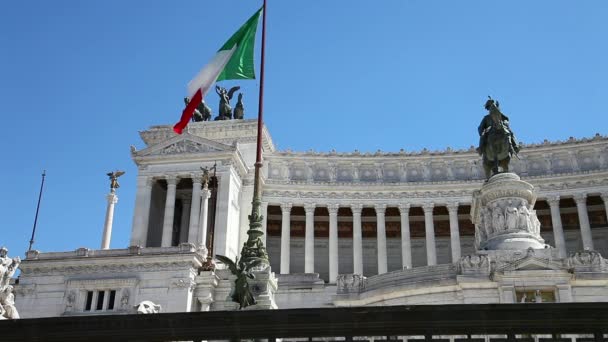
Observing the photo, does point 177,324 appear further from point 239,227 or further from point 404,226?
point 404,226

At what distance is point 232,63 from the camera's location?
28.9m

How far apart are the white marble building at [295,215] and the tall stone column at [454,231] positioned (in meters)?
0.11

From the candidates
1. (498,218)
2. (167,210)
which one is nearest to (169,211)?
(167,210)

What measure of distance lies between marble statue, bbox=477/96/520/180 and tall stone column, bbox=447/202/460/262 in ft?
91.0

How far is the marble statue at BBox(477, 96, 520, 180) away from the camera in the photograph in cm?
3919

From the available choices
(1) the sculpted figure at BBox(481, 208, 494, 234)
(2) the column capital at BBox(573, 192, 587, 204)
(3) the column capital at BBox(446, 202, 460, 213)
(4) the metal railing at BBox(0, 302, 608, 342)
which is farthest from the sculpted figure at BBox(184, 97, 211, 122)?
(4) the metal railing at BBox(0, 302, 608, 342)

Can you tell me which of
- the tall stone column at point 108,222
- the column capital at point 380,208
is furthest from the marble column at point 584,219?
the tall stone column at point 108,222

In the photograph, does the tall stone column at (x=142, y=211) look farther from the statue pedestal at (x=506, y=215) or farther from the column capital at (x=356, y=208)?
the statue pedestal at (x=506, y=215)

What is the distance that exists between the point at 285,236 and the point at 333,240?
4.71 meters

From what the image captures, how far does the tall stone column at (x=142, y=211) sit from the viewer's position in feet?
203

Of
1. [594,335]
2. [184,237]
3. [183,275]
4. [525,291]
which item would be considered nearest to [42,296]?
[183,275]

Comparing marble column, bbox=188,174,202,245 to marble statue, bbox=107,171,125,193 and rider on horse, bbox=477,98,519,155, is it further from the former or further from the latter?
rider on horse, bbox=477,98,519,155

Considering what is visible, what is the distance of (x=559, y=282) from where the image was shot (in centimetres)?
3120

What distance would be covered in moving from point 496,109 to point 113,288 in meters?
25.9
